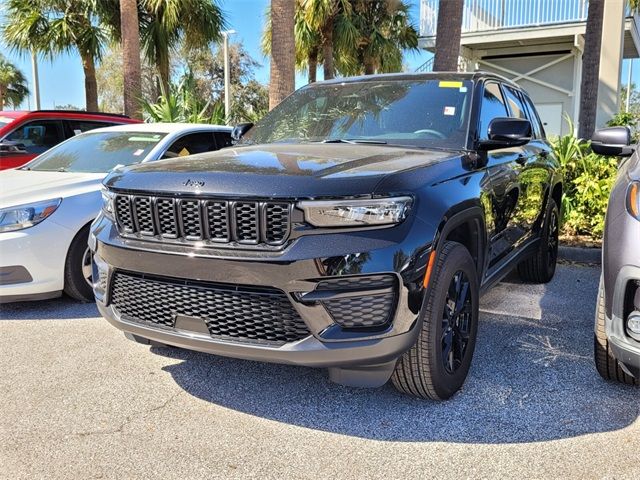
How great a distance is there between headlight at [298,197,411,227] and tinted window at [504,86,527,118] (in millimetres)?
→ 2491

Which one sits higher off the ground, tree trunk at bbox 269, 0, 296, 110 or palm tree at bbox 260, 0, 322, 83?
palm tree at bbox 260, 0, 322, 83

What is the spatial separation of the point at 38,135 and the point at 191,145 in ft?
10.5

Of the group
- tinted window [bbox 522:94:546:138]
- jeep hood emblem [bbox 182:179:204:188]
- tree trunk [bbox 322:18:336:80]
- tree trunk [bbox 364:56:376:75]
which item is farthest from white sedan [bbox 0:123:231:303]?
tree trunk [bbox 364:56:376:75]

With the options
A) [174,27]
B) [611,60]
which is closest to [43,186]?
[611,60]

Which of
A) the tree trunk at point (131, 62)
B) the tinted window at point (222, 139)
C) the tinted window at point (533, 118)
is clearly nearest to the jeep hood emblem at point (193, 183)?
the tinted window at point (533, 118)

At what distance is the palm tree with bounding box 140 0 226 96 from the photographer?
49.9 feet

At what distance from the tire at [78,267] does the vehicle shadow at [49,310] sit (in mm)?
126

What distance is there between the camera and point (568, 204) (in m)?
7.24

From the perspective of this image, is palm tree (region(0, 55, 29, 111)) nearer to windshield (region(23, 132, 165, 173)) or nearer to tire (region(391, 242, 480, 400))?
windshield (region(23, 132, 165, 173))

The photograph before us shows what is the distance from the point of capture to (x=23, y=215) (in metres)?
4.49

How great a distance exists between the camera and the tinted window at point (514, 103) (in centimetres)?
460

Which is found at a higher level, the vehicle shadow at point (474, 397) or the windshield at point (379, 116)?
the windshield at point (379, 116)

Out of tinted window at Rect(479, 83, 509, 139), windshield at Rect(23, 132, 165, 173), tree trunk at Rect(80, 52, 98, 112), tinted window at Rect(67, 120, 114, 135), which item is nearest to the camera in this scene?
tinted window at Rect(479, 83, 509, 139)

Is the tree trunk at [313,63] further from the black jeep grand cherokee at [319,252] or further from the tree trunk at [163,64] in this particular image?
the black jeep grand cherokee at [319,252]
